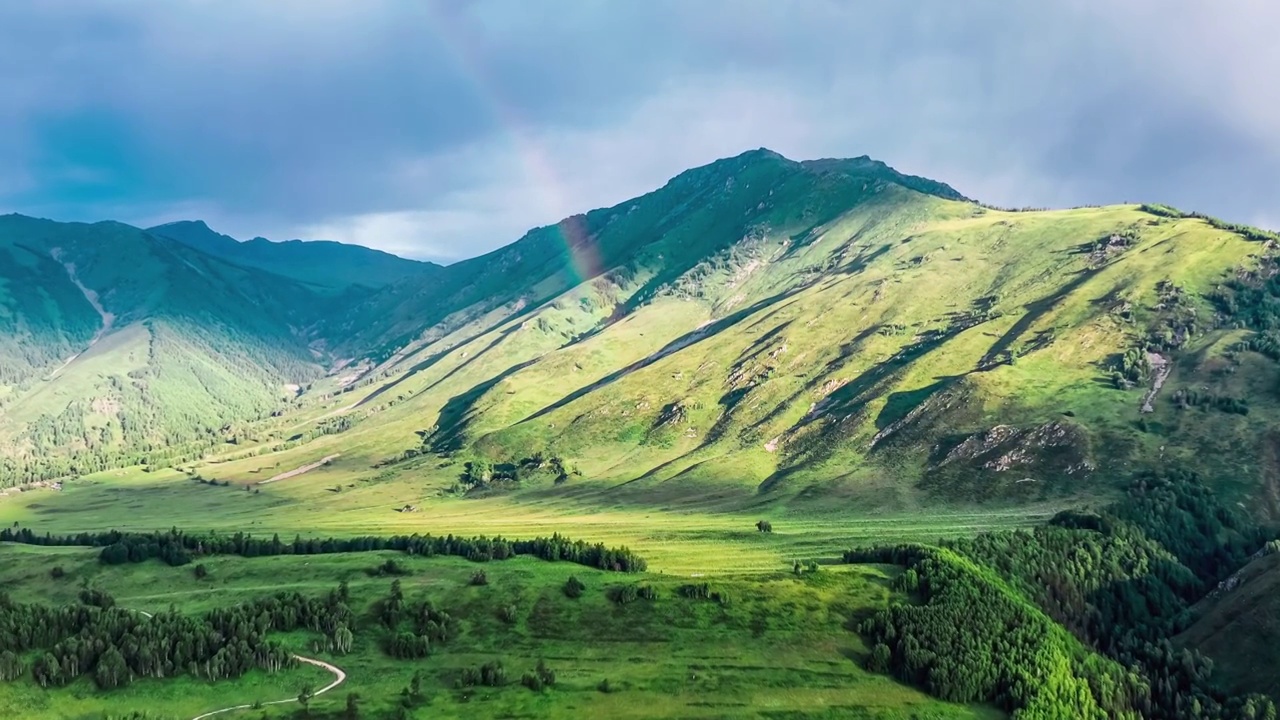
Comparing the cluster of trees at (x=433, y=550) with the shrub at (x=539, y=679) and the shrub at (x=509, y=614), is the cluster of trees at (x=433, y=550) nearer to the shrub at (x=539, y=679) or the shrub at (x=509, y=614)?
the shrub at (x=509, y=614)

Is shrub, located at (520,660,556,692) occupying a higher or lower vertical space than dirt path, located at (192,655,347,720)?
lower

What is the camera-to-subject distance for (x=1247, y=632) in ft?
486

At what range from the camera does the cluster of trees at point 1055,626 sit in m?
135

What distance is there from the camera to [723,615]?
150000 millimetres

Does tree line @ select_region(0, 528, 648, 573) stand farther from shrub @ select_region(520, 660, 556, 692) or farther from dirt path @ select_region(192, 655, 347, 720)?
dirt path @ select_region(192, 655, 347, 720)

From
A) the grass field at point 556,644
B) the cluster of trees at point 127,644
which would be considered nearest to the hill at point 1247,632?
the grass field at point 556,644

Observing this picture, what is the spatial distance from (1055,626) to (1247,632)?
99.4 feet

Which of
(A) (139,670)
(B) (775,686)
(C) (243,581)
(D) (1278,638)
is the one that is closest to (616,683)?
(B) (775,686)

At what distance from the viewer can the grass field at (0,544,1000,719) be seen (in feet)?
393

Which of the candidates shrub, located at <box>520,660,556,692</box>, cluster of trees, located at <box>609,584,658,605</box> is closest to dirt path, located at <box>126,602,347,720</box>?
shrub, located at <box>520,660,556,692</box>

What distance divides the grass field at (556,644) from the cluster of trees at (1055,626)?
6508 mm

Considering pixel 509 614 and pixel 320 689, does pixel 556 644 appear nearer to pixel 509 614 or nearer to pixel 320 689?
pixel 509 614

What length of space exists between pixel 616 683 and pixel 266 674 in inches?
1981

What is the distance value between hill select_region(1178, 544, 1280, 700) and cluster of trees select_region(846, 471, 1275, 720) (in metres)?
3.49
